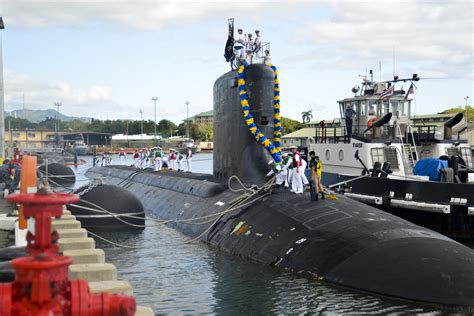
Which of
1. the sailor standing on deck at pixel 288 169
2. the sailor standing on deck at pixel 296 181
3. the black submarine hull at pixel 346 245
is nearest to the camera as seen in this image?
the black submarine hull at pixel 346 245

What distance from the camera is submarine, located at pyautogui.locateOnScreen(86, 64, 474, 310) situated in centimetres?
785

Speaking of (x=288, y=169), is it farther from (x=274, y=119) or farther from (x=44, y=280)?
(x=44, y=280)

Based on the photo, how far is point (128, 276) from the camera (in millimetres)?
10758

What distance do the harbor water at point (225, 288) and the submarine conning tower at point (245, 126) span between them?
255 centimetres

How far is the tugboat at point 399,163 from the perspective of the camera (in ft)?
52.2

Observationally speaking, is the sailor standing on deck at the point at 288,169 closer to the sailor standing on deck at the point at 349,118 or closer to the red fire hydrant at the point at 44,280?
the sailor standing on deck at the point at 349,118

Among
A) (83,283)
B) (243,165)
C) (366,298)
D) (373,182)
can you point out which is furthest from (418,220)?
→ (83,283)

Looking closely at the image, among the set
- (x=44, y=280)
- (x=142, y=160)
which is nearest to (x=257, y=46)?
(x=44, y=280)

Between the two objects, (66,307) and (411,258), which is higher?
(66,307)

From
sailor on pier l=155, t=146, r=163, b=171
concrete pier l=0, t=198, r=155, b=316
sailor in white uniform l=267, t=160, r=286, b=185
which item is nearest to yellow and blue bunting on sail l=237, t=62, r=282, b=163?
sailor in white uniform l=267, t=160, r=286, b=185

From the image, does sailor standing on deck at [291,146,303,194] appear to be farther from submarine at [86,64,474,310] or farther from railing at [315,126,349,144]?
railing at [315,126,349,144]

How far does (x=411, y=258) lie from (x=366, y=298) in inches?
33.5

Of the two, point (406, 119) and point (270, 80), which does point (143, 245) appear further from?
point (406, 119)

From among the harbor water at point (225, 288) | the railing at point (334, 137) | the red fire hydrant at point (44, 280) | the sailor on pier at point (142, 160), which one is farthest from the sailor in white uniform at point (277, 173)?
the sailor on pier at point (142, 160)
